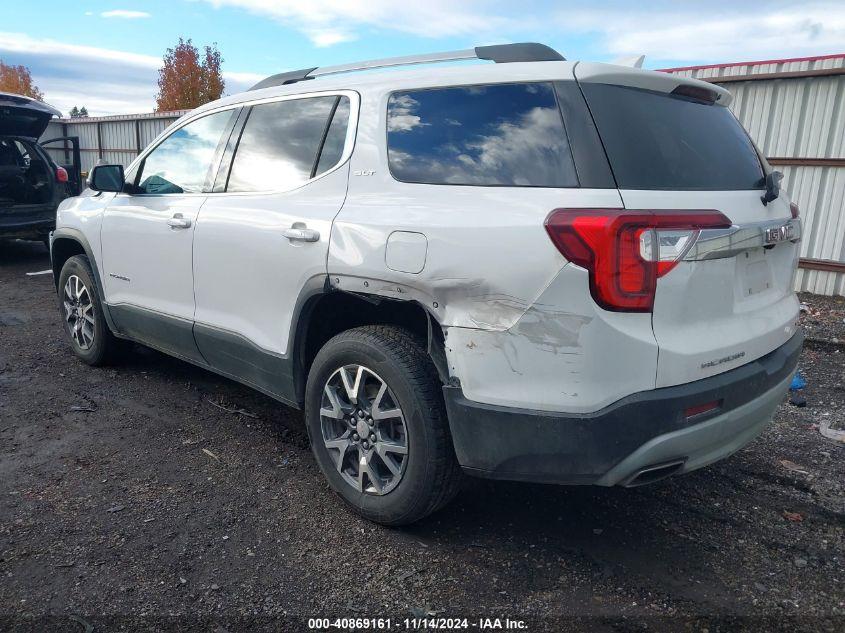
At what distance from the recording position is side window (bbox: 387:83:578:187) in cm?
242

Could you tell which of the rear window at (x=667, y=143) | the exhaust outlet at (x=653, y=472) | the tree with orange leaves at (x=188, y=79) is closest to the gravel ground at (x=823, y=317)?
the rear window at (x=667, y=143)

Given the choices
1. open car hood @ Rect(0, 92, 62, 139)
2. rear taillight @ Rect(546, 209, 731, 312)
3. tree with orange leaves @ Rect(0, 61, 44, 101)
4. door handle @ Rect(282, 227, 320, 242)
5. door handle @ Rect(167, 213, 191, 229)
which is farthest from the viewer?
tree with orange leaves @ Rect(0, 61, 44, 101)

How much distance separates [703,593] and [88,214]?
4.51 metres

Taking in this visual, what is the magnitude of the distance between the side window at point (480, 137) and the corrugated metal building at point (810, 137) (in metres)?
6.91

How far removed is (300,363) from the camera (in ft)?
10.7

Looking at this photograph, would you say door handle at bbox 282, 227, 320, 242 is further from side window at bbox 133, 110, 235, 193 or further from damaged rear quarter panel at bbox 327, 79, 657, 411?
side window at bbox 133, 110, 235, 193

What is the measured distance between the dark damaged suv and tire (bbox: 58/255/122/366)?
5074 millimetres

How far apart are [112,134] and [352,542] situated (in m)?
18.9

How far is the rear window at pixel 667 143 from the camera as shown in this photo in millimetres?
2357

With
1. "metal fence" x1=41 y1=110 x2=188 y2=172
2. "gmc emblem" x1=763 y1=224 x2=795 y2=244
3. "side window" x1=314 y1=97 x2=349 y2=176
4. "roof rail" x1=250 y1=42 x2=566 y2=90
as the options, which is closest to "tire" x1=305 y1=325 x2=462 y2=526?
"side window" x1=314 y1=97 x2=349 y2=176

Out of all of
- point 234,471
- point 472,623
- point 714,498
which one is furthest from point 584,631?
point 234,471

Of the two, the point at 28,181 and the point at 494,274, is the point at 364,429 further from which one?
the point at 28,181

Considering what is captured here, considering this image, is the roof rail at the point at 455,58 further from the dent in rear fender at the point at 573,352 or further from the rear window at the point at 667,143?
the dent in rear fender at the point at 573,352

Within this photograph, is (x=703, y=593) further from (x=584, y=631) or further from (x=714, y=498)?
(x=714, y=498)
